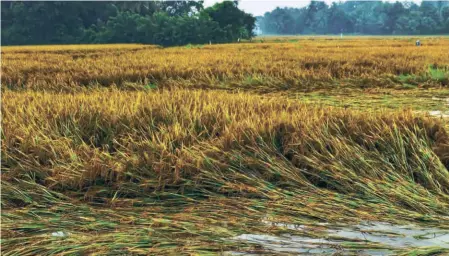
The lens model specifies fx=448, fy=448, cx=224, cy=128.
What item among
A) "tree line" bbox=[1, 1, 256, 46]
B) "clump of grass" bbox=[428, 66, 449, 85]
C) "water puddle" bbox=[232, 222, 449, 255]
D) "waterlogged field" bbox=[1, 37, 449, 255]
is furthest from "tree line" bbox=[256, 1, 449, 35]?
"water puddle" bbox=[232, 222, 449, 255]

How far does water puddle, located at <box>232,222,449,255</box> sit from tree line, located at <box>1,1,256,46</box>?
123ft

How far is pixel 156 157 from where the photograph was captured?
9.27 feet

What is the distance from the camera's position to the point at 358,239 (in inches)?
76.5

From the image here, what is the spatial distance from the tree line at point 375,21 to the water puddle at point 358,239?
72.6 meters

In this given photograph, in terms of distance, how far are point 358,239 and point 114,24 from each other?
143 ft

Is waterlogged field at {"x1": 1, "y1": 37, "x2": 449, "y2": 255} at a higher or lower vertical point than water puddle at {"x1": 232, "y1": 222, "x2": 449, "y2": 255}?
higher

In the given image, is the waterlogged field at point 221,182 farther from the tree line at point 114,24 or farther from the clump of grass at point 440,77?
the tree line at point 114,24

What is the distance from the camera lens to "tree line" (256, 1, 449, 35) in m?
70.9

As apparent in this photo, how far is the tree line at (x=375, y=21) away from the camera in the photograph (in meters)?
70.9

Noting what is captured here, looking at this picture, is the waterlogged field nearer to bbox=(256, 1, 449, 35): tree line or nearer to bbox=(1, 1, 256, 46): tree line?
bbox=(1, 1, 256, 46): tree line

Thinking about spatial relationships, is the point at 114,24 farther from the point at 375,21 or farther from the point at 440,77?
the point at 375,21

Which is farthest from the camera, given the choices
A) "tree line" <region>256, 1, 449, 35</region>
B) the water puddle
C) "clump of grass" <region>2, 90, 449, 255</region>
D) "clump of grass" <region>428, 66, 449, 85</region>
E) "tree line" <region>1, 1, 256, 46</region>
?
"tree line" <region>256, 1, 449, 35</region>

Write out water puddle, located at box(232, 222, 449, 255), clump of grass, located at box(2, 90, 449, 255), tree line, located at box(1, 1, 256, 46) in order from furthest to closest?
tree line, located at box(1, 1, 256, 46)
clump of grass, located at box(2, 90, 449, 255)
water puddle, located at box(232, 222, 449, 255)

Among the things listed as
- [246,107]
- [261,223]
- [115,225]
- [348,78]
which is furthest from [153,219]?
[348,78]
